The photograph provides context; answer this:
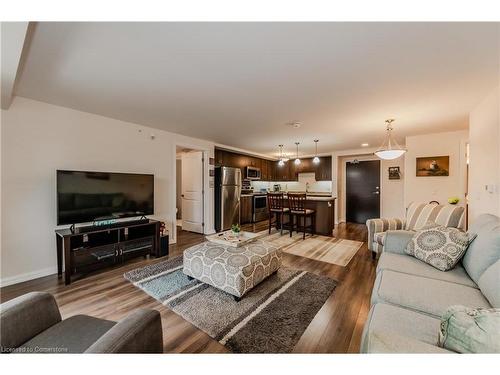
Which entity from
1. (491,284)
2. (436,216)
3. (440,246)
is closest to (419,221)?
(436,216)

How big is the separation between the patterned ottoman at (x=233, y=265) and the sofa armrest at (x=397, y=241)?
1.22 m

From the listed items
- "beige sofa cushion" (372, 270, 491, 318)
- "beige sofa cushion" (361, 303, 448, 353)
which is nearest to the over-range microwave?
"beige sofa cushion" (372, 270, 491, 318)

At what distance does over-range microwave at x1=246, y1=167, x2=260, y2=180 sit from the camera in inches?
249

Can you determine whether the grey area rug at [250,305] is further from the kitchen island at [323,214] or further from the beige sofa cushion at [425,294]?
the kitchen island at [323,214]

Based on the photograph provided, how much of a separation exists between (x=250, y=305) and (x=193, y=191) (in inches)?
141

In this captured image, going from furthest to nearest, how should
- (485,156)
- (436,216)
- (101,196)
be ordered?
Answer: (101,196) → (436,216) → (485,156)

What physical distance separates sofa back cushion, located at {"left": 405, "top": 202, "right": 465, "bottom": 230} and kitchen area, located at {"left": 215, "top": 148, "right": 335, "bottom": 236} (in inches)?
70.2

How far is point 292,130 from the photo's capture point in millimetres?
3844

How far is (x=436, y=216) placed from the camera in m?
2.76

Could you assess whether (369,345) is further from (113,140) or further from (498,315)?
(113,140)

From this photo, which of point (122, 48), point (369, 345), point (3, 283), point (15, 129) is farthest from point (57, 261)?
point (369, 345)

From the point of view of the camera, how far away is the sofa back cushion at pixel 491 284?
1215 millimetres

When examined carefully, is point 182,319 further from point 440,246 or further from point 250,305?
point 440,246

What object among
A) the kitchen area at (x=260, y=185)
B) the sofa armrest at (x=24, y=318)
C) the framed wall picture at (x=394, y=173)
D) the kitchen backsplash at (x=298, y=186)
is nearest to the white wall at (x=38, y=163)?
the sofa armrest at (x=24, y=318)
